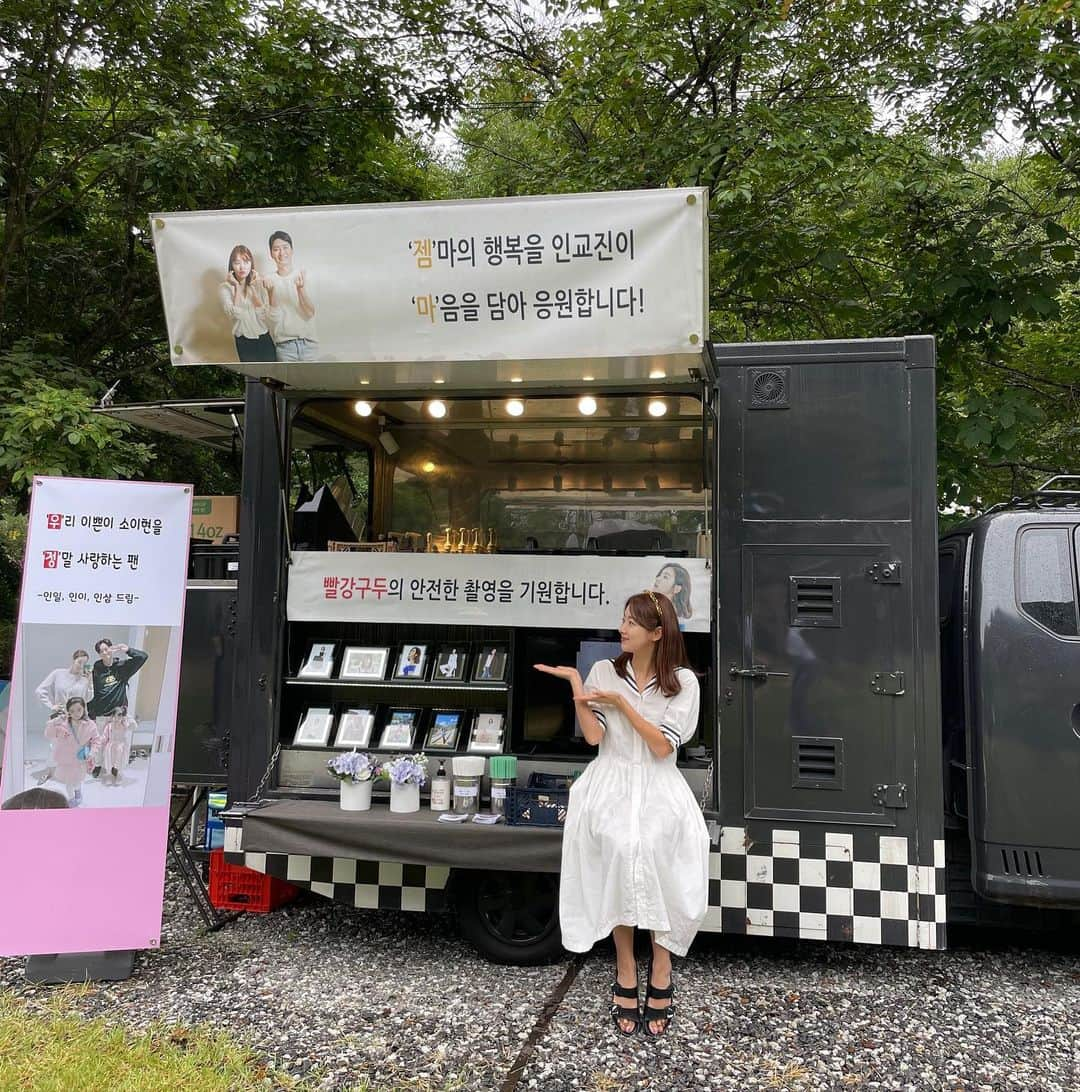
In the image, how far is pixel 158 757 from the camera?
3877mm

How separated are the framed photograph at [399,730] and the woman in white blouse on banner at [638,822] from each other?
1.32m

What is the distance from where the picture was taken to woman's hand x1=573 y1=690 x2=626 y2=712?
124 inches

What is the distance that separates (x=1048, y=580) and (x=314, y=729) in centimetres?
353

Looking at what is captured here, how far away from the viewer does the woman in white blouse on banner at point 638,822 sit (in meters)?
3.10

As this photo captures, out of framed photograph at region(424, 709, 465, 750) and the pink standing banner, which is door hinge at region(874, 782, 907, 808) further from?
the pink standing banner

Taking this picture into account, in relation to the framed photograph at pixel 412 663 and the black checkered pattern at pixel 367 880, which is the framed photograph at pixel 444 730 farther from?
the black checkered pattern at pixel 367 880

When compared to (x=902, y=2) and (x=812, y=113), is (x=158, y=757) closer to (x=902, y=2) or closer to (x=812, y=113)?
(x=812, y=113)

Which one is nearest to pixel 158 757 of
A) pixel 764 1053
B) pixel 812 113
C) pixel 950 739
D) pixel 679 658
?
pixel 679 658

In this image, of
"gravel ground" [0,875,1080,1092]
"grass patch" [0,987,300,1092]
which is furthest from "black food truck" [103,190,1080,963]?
"grass patch" [0,987,300,1092]

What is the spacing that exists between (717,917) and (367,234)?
319cm

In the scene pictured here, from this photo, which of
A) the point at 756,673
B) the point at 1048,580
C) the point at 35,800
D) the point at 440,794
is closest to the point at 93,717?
the point at 35,800

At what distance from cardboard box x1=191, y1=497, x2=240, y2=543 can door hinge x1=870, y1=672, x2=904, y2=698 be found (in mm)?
3456

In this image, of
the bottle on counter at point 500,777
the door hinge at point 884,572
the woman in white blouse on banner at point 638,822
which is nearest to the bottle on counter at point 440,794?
the bottle on counter at point 500,777

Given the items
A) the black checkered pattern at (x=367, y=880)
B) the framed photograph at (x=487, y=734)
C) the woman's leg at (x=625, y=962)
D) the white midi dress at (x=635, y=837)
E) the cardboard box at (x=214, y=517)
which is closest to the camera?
the white midi dress at (x=635, y=837)
